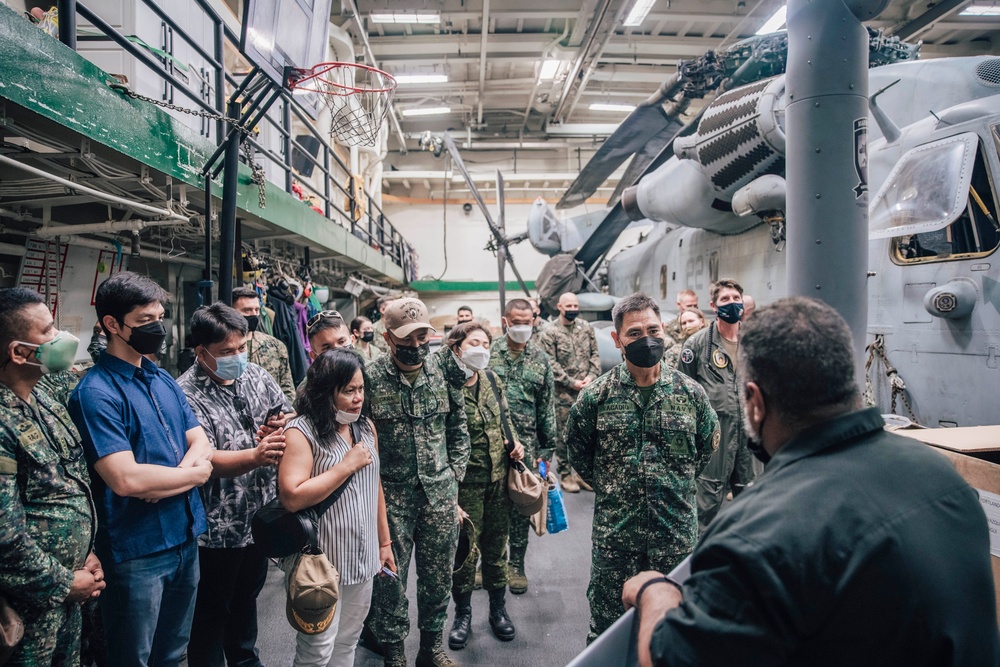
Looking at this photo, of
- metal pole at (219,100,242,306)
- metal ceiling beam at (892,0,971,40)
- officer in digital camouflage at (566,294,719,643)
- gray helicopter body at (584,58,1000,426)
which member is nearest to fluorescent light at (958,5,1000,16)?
metal ceiling beam at (892,0,971,40)

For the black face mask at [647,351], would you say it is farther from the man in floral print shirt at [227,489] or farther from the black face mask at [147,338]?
the black face mask at [147,338]

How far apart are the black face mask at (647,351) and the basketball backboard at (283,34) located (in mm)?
2728

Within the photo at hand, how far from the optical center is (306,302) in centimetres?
527

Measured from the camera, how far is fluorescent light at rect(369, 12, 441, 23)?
31.0 feet

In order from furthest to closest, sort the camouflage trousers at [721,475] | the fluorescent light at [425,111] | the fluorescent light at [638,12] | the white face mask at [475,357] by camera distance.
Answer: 1. the fluorescent light at [425,111]
2. the fluorescent light at [638,12]
3. the camouflage trousers at [721,475]
4. the white face mask at [475,357]

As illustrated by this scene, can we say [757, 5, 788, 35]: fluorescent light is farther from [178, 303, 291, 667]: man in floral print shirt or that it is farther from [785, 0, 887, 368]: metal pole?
[178, 303, 291, 667]: man in floral print shirt

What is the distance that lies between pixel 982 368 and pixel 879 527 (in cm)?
260

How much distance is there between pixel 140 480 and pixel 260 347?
2.01 metres

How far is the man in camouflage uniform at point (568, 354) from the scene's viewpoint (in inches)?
201

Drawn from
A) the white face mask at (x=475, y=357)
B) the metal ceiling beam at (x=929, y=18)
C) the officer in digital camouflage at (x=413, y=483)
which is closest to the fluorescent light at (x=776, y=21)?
the metal ceiling beam at (x=929, y=18)

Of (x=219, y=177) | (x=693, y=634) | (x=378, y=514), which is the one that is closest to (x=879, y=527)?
(x=693, y=634)

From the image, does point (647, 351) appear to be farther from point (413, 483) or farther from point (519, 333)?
point (519, 333)

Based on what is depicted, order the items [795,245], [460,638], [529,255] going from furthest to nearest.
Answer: [529,255] → [460,638] → [795,245]

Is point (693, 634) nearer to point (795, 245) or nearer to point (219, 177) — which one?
point (795, 245)
